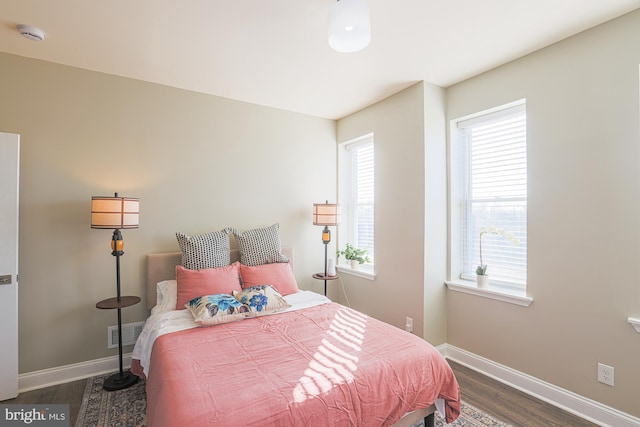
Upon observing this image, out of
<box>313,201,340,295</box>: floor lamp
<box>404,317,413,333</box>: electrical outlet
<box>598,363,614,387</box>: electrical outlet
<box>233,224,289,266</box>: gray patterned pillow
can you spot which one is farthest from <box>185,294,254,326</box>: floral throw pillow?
<box>598,363,614,387</box>: electrical outlet

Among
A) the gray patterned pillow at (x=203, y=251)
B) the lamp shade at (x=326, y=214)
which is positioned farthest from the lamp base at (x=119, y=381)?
the lamp shade at (x=326, y=214)

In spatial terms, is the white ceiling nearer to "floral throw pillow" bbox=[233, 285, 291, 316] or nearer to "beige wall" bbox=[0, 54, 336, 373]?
"beige wall" bbox=[0, 54, 336, 373]

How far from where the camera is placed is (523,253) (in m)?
2.67

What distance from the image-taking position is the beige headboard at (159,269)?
9.80ft

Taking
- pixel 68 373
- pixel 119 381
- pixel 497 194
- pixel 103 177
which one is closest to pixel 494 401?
pixel 497 194

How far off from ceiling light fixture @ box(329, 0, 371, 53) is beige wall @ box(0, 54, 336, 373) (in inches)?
77.5

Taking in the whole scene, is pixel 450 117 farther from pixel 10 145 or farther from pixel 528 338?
pixel 10 145

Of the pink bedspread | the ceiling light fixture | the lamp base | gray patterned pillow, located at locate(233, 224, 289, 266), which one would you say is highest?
the ceiling light fixture

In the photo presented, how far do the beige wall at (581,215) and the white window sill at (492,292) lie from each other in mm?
Result: 59

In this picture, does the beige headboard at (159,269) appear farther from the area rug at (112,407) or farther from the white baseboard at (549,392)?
the white baseboard at (549,392)

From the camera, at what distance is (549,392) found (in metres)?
2.38

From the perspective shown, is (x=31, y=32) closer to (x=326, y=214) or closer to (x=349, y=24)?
(x=349, y=24)

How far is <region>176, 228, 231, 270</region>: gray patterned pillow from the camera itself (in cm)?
288

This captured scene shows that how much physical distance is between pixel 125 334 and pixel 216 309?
1.18 meters
